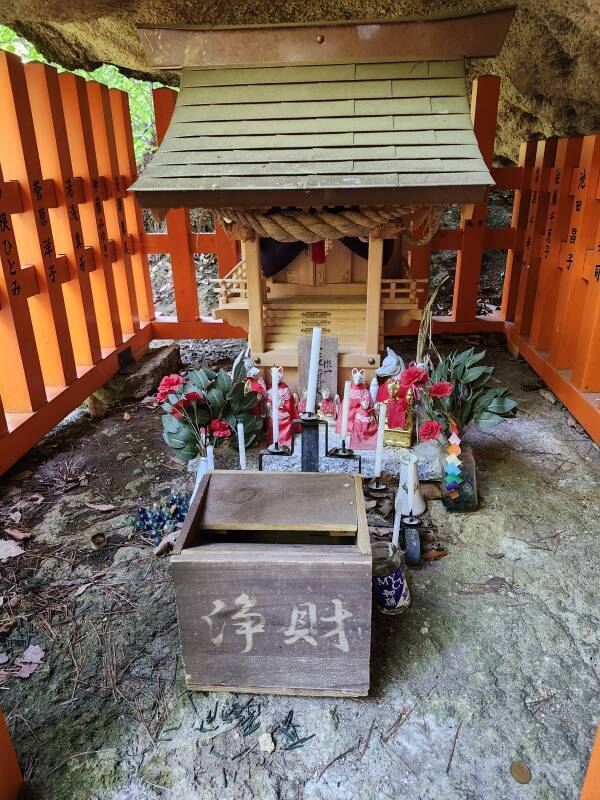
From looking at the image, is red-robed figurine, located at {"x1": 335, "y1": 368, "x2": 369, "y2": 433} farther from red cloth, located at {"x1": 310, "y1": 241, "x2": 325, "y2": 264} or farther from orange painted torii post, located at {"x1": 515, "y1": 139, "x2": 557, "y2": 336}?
orange painted torii post, located at {"x1": 515, "y1": 139, "x2": 557, "y2": 336}

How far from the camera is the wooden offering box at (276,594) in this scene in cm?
193

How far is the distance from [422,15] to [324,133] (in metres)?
1.35

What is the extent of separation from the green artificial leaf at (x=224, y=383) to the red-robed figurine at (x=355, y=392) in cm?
88

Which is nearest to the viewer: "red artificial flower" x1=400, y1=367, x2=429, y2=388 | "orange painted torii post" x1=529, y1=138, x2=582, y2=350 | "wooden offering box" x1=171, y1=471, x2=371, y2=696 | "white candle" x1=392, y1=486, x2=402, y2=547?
"wooden offering box" x1=171, y1=471, x2=371, y2=696

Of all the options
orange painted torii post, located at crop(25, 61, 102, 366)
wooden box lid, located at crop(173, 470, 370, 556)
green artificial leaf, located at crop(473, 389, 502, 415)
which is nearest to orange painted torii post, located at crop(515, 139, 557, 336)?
green artificial leaf, located at crop(473, 389, 502, 415)

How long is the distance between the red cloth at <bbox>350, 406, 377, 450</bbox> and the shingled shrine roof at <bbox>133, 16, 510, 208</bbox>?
1.48m

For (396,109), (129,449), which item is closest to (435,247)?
(396,109)

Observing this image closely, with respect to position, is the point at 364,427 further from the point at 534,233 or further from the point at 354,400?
the point at 534,233

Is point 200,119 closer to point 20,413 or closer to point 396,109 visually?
point 396,109

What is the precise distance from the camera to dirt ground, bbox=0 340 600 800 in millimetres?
1858

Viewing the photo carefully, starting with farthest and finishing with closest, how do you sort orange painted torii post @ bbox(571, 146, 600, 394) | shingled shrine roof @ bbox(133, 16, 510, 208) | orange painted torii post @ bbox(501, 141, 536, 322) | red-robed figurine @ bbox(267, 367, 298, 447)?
orange painted torii post @ bbox(501, 141, 536, 322) → orange painted torii post @ bbox(571, 146, 600, 394) → red-robed figurine @ bbox(267, 367, 298, 447) → shingled shrine roof @ bbox(133, 16, 510, 208)

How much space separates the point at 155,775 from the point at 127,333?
4.49m

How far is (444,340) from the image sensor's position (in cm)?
623

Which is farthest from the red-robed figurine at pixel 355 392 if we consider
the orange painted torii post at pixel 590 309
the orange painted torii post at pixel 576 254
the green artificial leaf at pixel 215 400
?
the orange painted torii post at pixel 576 254
